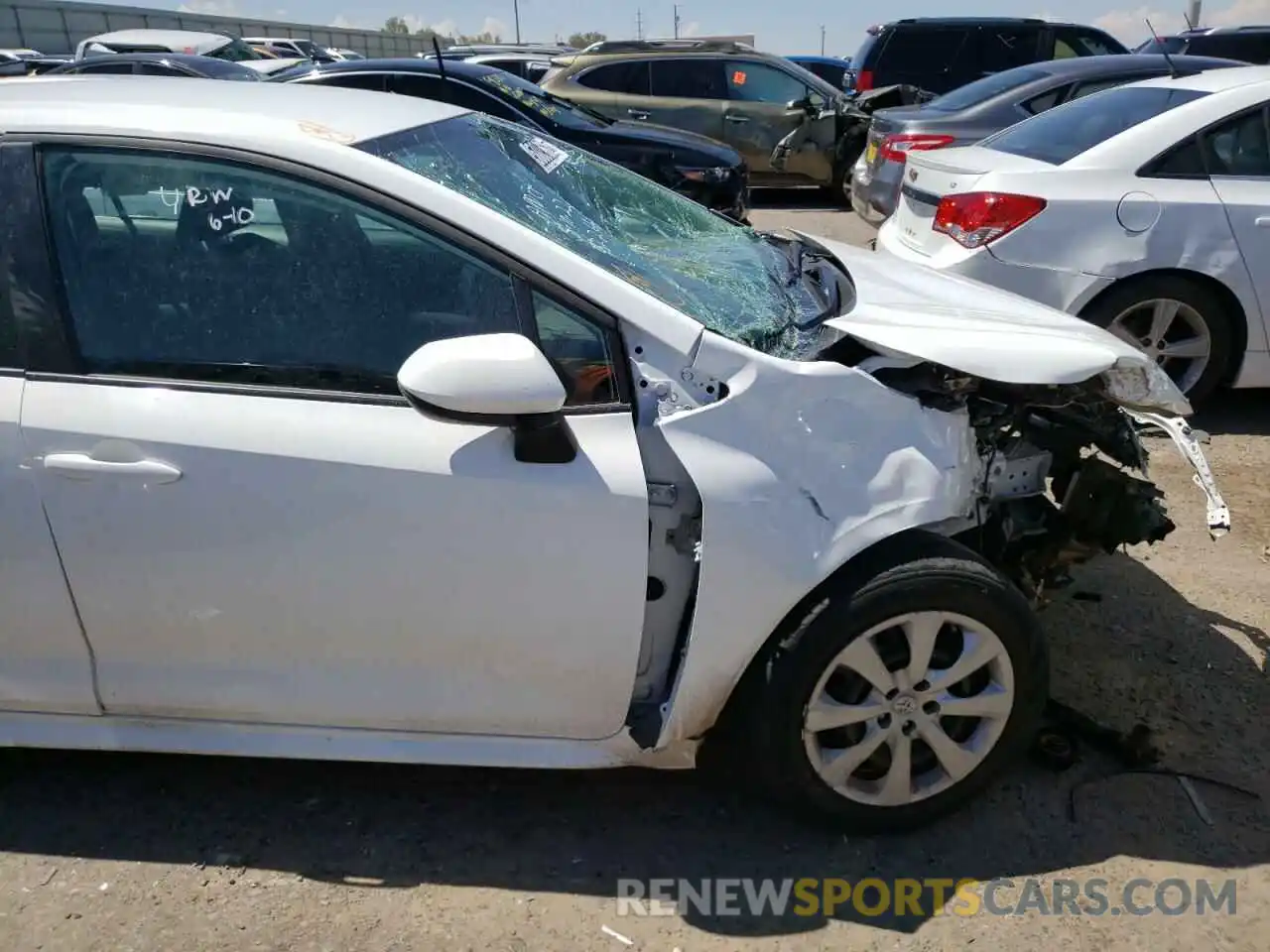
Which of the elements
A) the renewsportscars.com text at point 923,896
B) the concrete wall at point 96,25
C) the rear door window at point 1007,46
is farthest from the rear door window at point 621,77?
the concrete wall at point 96,25

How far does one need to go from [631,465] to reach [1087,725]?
1560mm

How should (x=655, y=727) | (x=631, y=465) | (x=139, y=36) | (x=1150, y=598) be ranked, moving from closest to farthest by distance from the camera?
1. (x=631, y=465)
2. (x=655, y=727)
3. (x=1150, y=598)
4. (x=139, y=36)

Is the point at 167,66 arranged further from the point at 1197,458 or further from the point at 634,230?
the point at 1197,458

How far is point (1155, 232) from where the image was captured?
464 centimetres

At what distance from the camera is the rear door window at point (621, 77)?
38.3 feet

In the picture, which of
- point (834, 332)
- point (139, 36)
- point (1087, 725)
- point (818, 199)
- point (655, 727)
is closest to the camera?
point (655, 727)

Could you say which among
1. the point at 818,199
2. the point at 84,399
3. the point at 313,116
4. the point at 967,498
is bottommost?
the point at 818,199

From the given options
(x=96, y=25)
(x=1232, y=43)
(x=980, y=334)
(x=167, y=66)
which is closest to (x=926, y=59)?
(x=1232, y=43)

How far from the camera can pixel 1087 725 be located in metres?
2.79

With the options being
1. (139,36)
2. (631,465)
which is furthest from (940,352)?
(139,36)

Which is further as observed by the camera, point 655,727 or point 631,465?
point 655,727

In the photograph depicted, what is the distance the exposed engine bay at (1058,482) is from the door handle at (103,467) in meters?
1.81

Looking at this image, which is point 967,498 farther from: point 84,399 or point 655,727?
point 84,399

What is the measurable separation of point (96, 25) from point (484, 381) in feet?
148
